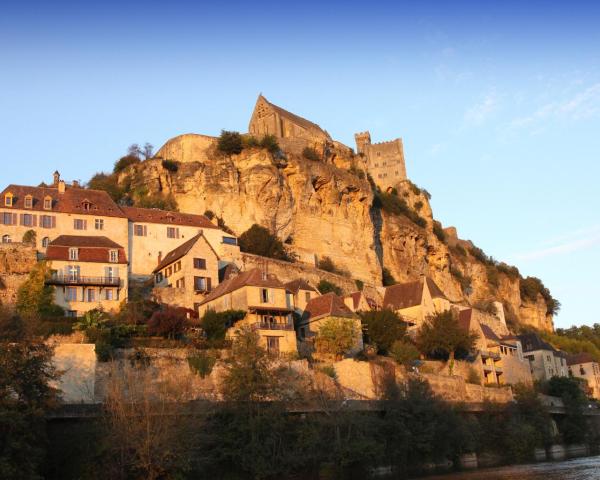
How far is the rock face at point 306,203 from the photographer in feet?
216

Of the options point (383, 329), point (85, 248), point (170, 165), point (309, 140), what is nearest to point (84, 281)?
point (85, 248)

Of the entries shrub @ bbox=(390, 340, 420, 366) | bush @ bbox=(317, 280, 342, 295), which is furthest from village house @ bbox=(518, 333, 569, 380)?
shrub @ bbox=(390, 340, 420, 366)

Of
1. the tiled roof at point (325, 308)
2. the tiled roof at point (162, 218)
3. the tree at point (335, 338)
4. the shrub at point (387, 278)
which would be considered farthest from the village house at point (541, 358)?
the tiled roof at point (162, 218)

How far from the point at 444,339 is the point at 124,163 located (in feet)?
120

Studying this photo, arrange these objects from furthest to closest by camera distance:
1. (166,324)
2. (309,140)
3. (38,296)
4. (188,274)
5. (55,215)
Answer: (309,140) → (55,215) → (188,274) → (38,296) → (166,324)

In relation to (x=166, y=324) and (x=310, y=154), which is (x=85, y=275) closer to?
(x=166, y=324)

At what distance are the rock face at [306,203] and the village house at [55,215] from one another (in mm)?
11747

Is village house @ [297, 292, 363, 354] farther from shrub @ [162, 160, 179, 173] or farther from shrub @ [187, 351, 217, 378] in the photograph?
shrub @ [162, 160, 179, 173]

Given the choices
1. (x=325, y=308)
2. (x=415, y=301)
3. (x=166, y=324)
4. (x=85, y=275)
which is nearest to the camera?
(x=166, y=324)

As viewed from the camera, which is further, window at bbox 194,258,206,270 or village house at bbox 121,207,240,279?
village house at bbox 121,207,240,279

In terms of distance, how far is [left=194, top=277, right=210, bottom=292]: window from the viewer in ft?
166

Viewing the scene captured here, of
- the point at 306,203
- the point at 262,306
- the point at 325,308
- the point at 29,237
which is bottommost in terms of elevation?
the point at 262,306

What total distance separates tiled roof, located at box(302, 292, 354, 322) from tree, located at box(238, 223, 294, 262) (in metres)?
9.94

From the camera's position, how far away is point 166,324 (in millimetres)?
40938
